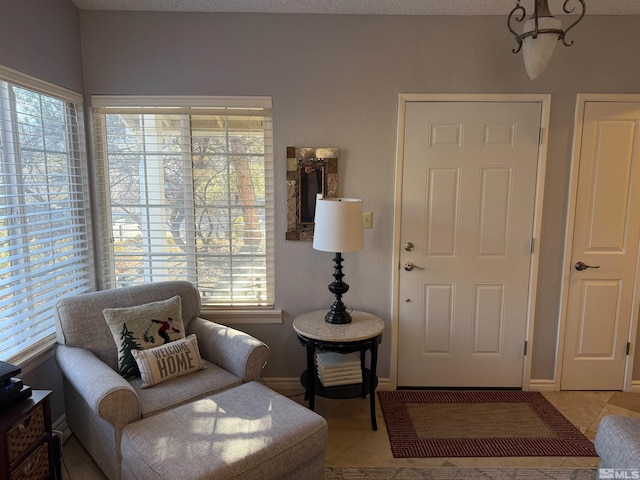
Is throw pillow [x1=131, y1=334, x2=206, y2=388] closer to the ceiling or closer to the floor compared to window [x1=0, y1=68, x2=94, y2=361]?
closer to the floor

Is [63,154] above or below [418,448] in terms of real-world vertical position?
above

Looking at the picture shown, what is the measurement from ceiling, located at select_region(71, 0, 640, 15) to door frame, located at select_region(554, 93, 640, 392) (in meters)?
0.50

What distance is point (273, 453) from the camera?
159 cm

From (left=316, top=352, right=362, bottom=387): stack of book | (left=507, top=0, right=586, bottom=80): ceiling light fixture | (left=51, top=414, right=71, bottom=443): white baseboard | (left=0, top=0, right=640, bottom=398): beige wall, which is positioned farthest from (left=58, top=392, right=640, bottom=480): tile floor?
(left=507, top=0, right=586, bottom=80): ceiling light fixture

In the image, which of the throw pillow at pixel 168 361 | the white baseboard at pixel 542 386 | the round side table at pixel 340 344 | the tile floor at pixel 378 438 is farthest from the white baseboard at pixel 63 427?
the white baseboard at pixel 542 386

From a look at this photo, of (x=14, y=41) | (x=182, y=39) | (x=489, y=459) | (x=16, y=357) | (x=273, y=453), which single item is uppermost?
(x=182, y=39)

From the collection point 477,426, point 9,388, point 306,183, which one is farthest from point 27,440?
point 477,426

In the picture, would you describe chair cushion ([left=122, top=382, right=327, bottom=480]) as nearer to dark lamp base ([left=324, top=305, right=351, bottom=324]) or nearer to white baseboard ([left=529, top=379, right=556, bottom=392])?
dark lamp base ([left=324, top=305, right=351, bottom=324])

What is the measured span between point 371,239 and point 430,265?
43 centimetres

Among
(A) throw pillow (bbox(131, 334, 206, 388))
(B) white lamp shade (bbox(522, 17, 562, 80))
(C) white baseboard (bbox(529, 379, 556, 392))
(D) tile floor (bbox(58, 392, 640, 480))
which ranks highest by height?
(B) white lamp shade (bbox(522, 17, 562, 80))

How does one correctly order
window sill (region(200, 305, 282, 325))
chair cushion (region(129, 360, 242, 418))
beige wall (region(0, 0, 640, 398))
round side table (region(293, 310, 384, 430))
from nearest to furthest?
chair cushion (region(129, 360, 242, 418)) < round side table (region(293, 310, 384, 430)) < beige wall (region(0, 0, 640, 398)) < window sill (region(200, 305, 282, 325))

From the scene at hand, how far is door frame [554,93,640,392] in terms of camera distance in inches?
101

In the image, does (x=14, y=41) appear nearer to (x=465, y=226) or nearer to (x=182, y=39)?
(x=182, y=39)

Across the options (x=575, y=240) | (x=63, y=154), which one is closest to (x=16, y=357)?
(x=63, y=154)
